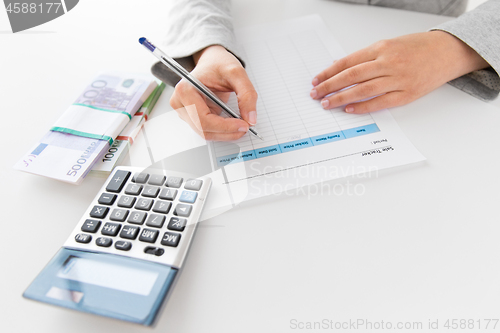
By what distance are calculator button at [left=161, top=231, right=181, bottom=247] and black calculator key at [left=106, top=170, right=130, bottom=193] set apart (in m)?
0.09

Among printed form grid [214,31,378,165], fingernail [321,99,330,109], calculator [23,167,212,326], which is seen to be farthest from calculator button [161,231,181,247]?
fingernail [321,99,330,109]

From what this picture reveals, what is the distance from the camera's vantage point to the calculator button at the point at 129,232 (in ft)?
1.11

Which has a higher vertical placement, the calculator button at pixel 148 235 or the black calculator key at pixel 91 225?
the black calculator key at pixel 91 225

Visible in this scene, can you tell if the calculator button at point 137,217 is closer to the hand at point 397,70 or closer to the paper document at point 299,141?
the paper document at point 299,141

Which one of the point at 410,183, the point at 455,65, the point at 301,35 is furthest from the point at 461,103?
the point at 301,35

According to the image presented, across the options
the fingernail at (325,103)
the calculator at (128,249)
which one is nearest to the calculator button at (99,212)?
the calculator at (128,249)

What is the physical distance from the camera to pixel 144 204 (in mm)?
365

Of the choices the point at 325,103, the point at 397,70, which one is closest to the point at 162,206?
the point at 325,103

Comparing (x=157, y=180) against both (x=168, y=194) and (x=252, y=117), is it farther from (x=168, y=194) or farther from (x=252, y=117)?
(x=252, y=117)

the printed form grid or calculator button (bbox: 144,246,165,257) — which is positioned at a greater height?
the printed form grid

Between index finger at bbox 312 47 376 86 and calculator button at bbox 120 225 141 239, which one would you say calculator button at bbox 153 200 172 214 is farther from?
index finger at bbox 312 47 376 86

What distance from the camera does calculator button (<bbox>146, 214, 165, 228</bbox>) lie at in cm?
35

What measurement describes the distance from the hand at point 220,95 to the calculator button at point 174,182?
0.29ft

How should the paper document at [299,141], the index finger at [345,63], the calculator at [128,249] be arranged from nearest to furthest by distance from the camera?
the calculator at [128,249] < the paper document at [299,141] < the index finger at [345,63]
